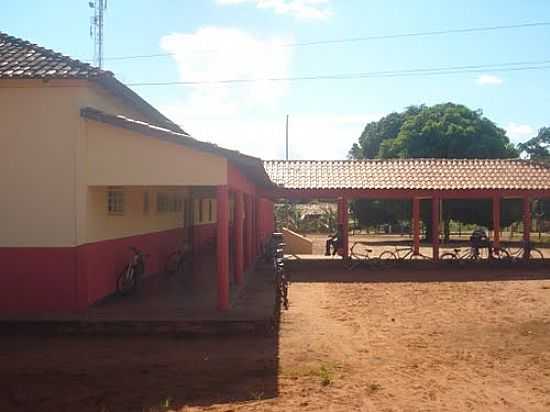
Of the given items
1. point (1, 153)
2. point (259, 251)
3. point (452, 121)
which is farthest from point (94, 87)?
point (452, 121)

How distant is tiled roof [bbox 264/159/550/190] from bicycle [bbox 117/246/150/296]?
331 inches

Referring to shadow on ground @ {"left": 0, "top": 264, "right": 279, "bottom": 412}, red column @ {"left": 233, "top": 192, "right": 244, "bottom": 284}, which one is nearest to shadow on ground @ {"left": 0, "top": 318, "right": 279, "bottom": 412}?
shadow on ground @ {"left": 0, "top": 264, "right": 279, "bottom": 412}

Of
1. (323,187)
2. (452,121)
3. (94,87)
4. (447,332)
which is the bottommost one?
(447,332)

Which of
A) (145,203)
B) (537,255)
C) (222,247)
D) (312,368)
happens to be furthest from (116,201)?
(537,255)

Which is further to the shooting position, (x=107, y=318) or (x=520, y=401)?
(x=107, y=318)

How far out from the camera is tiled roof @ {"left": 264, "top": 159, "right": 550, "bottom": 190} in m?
19.2

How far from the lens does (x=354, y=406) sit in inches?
233

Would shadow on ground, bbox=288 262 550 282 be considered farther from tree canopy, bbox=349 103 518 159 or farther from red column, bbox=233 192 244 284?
tree canopy, bbox=349 103 518 159

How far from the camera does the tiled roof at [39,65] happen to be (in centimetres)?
908

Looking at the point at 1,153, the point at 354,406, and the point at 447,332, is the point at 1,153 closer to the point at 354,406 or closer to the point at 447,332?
the point at 354,406

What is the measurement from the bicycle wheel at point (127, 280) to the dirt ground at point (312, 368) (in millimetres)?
2537

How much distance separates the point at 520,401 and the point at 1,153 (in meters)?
8.01

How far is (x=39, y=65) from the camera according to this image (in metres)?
9.42

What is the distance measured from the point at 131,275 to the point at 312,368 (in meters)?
5.18
